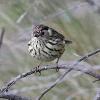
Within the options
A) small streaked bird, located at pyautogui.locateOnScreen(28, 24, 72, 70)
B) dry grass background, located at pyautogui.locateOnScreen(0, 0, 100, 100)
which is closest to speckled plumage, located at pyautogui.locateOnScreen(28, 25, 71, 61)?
small streaked bird, located at pyautogui.locateOnScreen(28, 24, 72, 70)

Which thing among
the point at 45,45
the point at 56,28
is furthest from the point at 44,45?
the point at 56,28

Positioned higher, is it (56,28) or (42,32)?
(56,28)

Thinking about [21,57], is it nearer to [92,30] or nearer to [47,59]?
[92,30]

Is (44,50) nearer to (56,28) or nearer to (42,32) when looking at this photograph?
(42,32)

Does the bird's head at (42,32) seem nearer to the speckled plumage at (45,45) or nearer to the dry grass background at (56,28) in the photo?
the speckled plumage at (45,45)

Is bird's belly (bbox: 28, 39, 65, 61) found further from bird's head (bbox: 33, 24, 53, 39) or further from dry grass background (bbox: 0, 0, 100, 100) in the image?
dry grass background (bbox: 0, 0, 100, 100)

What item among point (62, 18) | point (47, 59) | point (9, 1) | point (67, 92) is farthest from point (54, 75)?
point (47, 59)
